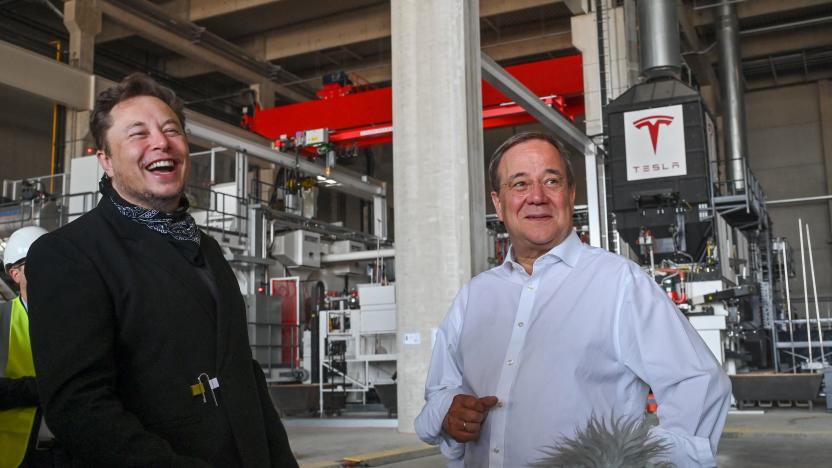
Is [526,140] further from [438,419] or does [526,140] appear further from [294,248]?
[294,248]

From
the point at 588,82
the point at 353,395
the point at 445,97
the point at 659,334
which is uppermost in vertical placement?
the point at 588,82

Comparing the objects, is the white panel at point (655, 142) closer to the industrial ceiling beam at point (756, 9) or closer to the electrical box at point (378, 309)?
the electrical box at point (378, 309)

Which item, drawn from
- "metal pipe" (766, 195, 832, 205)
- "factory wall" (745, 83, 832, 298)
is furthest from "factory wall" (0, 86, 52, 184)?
"factory wall" (745, 83, 832, 298)

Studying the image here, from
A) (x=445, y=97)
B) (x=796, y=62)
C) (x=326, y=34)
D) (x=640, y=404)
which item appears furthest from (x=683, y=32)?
(x=640, y=404)

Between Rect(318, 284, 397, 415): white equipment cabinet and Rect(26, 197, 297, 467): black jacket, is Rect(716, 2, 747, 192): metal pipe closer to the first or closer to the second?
Rect(318, 284, 397, 415): white equipment cabinet

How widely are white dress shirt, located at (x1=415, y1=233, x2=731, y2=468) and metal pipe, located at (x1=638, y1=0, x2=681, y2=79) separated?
1163 cm

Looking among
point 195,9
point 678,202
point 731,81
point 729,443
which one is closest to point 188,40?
point 195,9

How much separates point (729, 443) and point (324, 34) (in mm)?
14921

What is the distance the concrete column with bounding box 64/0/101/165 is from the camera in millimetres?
15875

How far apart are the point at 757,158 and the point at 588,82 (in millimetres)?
12529

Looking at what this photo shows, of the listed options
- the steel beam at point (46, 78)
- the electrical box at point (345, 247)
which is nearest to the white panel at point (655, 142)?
the electrical box at point (345, 247)

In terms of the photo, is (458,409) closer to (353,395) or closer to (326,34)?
(353,395)

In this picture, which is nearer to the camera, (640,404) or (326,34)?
(640,404)

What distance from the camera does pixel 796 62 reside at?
73.1 feet
